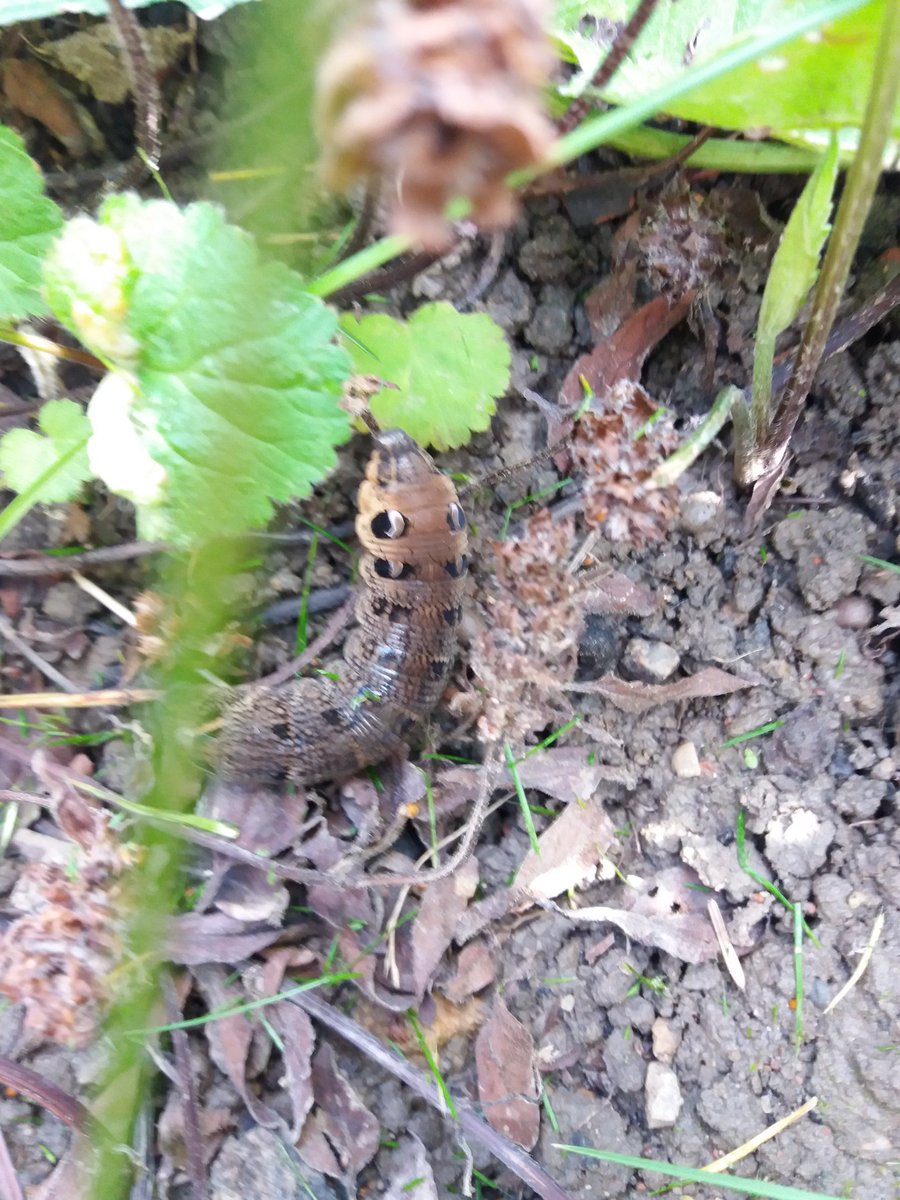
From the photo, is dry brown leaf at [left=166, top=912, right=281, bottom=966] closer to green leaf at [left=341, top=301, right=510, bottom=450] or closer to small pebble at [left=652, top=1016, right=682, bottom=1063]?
small pebble at [left=652, top=1016, right=682, bottom=1063]

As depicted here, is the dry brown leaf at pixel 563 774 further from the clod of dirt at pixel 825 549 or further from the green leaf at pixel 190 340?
the green leaf at pixel 190 340

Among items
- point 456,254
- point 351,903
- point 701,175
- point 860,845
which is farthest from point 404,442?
point 860,845

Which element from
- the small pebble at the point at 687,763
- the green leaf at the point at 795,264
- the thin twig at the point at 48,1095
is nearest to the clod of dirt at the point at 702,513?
the green leaf at the point at 795,264

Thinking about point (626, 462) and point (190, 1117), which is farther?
point (626, 462)

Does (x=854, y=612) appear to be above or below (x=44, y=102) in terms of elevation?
below

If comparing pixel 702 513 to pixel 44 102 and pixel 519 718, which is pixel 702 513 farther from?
pixel 44 102

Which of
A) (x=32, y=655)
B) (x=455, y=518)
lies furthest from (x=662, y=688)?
(x=32, y=655)
